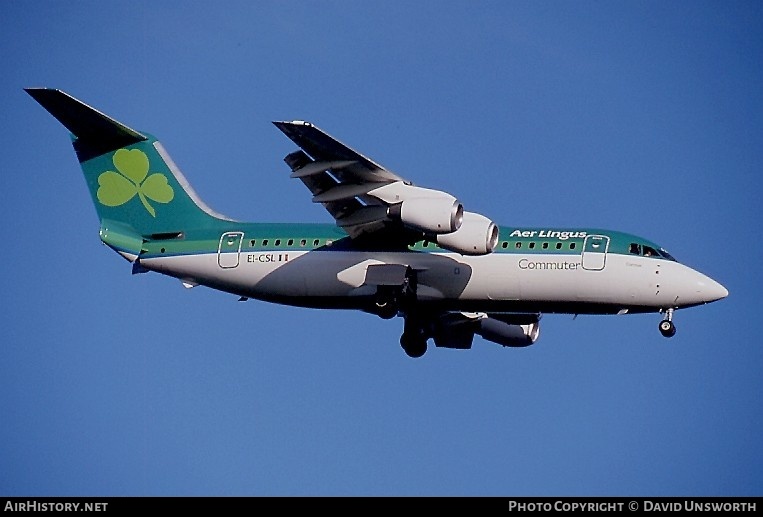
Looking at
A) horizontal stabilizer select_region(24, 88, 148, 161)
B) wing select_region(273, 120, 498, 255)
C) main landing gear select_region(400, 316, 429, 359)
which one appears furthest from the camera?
main landing gear select_region(400, 316, 429, 359)

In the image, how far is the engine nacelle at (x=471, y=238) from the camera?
2405 cm

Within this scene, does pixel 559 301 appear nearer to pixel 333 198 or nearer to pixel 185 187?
pixel 333 198

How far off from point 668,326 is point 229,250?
7.72 metres

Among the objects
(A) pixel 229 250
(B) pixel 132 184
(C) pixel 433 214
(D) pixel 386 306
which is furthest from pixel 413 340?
(B) pixel 132 184

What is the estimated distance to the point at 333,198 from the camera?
2461 centimetres

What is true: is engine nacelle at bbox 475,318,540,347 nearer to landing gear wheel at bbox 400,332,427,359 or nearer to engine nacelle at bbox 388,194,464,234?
landing gear wheel at bbox 400,332,427,359

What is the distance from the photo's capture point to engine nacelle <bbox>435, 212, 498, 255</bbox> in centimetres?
2405

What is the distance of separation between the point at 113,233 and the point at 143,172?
1363 millimetres

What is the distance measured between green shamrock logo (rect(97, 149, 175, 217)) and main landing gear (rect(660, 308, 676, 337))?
9.14 meters

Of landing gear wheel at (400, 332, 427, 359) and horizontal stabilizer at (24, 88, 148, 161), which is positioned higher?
horizontal stabilizer at (24, 88, 148, 161)

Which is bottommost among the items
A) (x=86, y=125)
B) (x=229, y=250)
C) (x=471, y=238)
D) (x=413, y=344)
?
(x=413, y=344)

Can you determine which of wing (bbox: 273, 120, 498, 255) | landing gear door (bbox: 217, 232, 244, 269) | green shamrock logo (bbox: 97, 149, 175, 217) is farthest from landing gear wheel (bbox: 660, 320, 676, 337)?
green shamrock logo (bbox: 97, 149, 175, 217)

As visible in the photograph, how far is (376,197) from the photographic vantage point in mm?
24562

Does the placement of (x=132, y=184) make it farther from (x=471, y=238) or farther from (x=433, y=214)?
(x=471, y=238)
